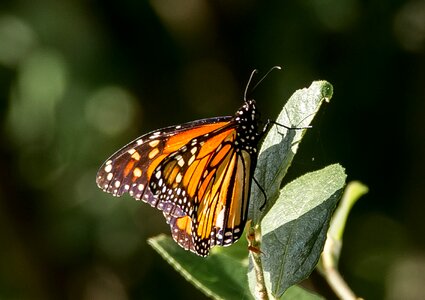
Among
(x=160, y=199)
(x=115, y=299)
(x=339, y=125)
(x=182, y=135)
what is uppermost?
(x=182, y=135)

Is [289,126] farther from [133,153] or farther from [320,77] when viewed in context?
[320,77]

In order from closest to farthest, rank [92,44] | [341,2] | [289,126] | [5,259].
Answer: [289,126]
[341,2]
[92,44]
[5,259]

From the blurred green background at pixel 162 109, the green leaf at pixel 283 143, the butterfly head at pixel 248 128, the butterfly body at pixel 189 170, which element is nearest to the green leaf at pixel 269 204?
the green leaf at pixel 283 143

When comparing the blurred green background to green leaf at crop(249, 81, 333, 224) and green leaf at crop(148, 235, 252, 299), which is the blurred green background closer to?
green leaf at crop(148, 235, 252, 299)

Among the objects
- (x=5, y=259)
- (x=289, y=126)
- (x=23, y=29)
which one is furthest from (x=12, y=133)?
(x=289, y=126)

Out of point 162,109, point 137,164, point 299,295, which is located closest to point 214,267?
point 299,295

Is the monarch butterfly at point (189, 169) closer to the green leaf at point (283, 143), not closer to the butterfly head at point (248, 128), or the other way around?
the butterfly head at point (248, 128)
